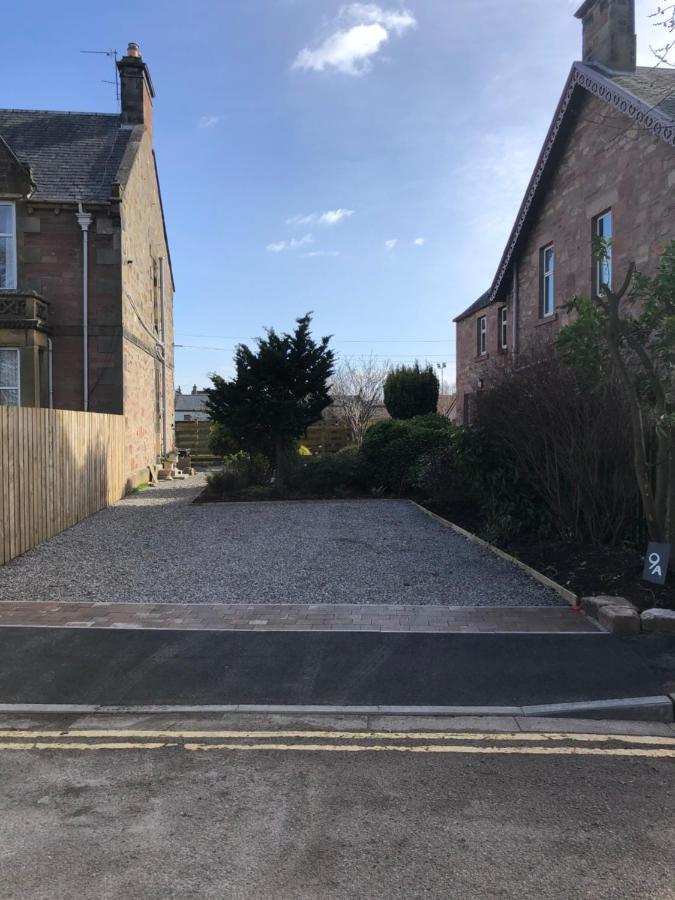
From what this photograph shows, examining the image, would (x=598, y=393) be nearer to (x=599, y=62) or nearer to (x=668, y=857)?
(x=668, y=857)

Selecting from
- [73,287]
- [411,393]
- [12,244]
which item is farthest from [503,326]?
[12,244]

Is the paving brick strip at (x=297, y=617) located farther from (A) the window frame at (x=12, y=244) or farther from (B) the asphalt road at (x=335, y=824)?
(A) the window frame at (x=12, y=244)

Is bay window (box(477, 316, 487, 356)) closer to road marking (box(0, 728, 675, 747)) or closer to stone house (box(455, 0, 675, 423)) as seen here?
stone house (box(455, 0, 675, 423))

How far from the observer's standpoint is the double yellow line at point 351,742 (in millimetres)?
4051

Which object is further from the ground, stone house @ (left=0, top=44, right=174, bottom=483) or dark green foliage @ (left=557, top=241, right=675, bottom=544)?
stone house @ (left=0, top=44, right=174, bottom=483)

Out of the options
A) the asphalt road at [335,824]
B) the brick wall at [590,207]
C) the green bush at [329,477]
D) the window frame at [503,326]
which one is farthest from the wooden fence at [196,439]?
the asphalt road at [335,824]

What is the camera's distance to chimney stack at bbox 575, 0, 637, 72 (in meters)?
14.8

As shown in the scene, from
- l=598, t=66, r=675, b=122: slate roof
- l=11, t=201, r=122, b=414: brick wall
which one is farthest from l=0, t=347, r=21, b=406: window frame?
l=598, t=66, r=675, b=122: slate roof

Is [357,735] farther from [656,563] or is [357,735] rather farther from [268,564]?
[268,564]

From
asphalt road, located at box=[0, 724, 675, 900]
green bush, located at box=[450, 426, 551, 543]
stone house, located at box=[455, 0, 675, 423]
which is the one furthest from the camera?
stone house, located at box=[455, 0, 675, 423]

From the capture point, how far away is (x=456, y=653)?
5551 mm

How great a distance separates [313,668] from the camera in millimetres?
5277

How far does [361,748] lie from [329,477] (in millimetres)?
12836

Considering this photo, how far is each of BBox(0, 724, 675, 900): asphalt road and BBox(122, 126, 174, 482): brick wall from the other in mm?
14698
